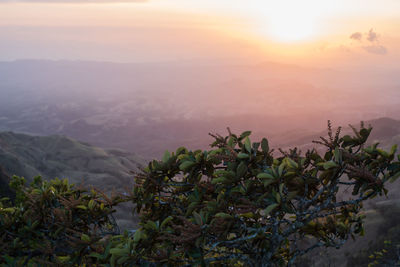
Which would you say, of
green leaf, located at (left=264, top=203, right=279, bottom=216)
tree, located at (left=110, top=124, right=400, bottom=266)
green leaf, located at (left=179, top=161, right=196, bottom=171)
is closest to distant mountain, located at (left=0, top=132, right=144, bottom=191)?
tree, located at (left=110, top=124, right=400, bottom=266)

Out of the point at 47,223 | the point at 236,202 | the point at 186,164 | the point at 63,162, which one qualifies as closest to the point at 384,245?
the point at 236,202

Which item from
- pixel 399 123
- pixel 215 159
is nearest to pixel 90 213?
pixel 215 159

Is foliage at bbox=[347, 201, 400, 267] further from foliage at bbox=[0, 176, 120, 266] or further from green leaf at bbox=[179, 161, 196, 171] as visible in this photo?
foliage at bbox=[0, 176, 120, 266]

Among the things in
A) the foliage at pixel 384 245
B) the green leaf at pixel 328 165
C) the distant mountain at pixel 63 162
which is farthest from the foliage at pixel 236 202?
the distant mountain at pixel 63 162

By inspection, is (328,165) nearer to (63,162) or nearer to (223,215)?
(223,215)

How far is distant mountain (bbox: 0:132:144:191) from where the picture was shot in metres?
53.2

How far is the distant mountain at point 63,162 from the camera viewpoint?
53219 mm

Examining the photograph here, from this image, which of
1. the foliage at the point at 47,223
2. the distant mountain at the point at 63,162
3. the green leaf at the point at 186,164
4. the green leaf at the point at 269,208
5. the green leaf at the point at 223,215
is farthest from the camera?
the distant mountain at the point at 63,162

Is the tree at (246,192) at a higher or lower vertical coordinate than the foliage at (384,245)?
higher

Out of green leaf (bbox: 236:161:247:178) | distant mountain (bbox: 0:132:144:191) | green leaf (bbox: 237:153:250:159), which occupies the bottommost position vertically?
distant mountain (bbox: 0:132:144:191)

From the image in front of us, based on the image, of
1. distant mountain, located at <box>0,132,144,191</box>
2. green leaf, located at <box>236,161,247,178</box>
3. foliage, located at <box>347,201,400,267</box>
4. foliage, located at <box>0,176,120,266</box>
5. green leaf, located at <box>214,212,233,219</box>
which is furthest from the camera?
distant mountain, located at <box>0,132,144,191</box>

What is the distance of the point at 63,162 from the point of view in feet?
237

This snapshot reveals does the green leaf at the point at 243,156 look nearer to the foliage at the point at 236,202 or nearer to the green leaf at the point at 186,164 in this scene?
the foliage at the point at 236,202

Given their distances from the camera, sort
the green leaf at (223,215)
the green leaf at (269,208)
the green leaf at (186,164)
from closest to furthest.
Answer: the green leaf at (269,208) < the green leaf at (223,215) < the green leaf at (186,164)
